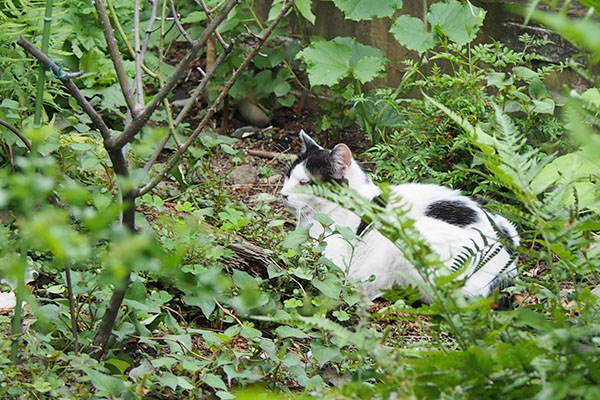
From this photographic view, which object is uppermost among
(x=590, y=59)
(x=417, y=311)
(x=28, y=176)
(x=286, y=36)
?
(x=590, y=59)

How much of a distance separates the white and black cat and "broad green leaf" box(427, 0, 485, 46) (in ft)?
2.79

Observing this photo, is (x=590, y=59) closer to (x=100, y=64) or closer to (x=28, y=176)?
(x=28, y=176)

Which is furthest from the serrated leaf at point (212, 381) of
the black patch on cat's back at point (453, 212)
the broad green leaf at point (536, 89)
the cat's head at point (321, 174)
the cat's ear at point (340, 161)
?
the broad green leaf at point (536, 89)

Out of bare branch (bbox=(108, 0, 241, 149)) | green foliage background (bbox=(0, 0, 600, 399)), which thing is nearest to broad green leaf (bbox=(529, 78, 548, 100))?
green foliage background (bbox=(0, 0, 600, 399))

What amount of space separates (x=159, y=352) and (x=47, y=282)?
2.39ft

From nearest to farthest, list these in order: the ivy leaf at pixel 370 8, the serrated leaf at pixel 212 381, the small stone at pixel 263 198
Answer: the serrated leaf at pixel 212 381
the ivy leaf at pixel 370 8
the small stone at pixel 263 198

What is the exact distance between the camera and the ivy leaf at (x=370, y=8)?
389 centimetres

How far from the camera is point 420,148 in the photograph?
3.73 m

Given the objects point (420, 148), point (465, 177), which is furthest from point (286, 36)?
point (465, 177)

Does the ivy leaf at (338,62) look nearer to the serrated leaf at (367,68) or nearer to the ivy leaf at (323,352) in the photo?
the serrated leaf at (367,68)

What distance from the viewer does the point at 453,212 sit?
3.06 m

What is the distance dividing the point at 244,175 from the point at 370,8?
1.15 m

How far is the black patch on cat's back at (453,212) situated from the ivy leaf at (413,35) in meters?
1.01

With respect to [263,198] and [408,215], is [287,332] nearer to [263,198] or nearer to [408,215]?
[408,215]
